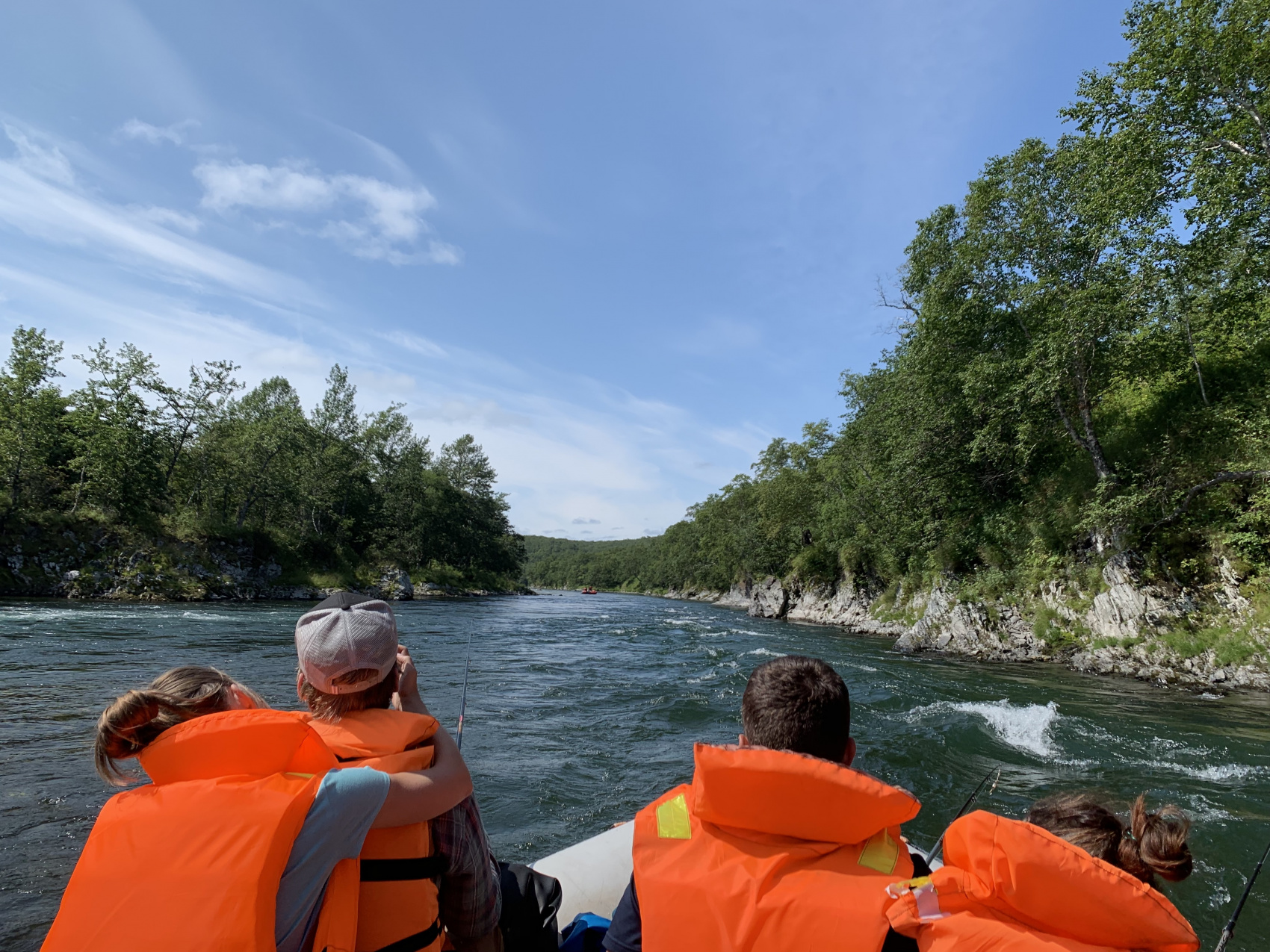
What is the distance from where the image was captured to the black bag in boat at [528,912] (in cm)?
258

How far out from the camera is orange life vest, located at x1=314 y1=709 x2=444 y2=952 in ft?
5.95

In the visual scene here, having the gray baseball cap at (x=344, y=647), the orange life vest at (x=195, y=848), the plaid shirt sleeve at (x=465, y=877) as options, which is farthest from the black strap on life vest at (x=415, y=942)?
the gray baseball cap at (x=344, y=647)

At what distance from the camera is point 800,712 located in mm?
1926

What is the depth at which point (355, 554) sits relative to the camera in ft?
147

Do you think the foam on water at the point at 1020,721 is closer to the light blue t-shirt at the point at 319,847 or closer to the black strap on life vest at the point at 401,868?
the black strap on life vest at the point at 401,868

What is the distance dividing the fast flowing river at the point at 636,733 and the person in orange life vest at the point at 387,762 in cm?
307

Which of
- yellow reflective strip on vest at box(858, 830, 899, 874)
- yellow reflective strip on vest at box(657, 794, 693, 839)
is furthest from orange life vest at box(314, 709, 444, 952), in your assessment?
yellow reflective strip on vest at box(858, 830, 899, 874)

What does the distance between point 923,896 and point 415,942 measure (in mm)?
1456

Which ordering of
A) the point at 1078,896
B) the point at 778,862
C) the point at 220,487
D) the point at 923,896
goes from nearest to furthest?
the point at 1078,896, the point at 923,896, the point at 778,862, the point at 220,487

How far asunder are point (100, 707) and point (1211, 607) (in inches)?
744

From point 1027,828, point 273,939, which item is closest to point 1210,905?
point 1027,828

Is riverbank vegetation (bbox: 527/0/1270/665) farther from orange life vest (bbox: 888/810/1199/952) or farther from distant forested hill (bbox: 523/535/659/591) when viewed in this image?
distant forested hill (bbox: 523/535/659/591)

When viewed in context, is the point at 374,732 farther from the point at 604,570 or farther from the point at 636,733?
the point at 604,570

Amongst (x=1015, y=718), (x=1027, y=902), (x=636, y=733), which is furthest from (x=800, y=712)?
(x=1015, y=718)
